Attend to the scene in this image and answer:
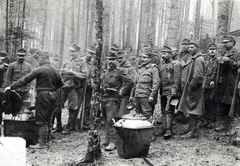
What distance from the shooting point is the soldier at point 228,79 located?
7.21m

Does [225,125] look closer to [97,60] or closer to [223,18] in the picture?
[223,18]

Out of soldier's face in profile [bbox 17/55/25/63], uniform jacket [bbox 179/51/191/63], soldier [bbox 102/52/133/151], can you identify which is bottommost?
soldier [bbox 102/52/133/151]

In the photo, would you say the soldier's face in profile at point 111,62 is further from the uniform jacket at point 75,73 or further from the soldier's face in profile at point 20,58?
the soldier's face in profile at point 20,58

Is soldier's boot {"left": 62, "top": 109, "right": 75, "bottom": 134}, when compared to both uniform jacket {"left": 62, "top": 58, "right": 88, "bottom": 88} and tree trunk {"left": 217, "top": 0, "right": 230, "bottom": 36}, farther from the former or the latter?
tree trunk {"left": 217, "top": 0, "right": 230, "bottom": 36}

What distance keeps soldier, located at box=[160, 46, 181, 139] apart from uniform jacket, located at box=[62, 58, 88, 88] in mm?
2325

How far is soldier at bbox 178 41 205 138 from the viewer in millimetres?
7457

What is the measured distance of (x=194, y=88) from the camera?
7.61 meters

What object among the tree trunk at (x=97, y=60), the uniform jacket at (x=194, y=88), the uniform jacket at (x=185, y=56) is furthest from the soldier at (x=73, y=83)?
the uniform jacket at (x=194, y=88)

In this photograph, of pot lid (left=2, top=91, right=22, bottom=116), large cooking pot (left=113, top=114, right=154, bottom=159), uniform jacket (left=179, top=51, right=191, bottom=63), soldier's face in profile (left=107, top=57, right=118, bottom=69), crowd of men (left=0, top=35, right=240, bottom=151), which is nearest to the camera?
large cooking pot (left=113, top=114, right=154, bottom=159)

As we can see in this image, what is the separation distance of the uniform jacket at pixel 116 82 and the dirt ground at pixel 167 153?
1433 millimetres

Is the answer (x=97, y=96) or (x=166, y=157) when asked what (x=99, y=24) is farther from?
(x=166, y=157)

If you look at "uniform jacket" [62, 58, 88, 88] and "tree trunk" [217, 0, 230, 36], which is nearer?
"uniform jacket" [62, 58, 88, 88]

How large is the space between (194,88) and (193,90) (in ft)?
0.18

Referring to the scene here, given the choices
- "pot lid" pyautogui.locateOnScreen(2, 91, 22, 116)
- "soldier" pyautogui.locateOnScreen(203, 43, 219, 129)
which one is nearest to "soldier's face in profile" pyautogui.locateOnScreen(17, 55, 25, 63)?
"pot lid" pyautogui.locateOnScreen(2, 91, 22, 116)
